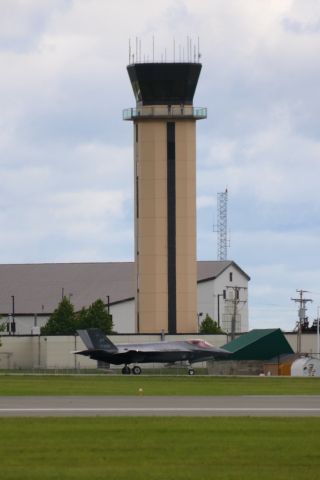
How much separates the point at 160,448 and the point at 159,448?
21 millimetres

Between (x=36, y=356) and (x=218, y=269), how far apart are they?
143ft

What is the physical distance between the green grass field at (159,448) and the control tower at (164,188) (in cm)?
9115

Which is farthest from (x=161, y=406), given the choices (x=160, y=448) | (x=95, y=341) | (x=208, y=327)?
(x=208, y=327)

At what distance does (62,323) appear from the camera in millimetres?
140875

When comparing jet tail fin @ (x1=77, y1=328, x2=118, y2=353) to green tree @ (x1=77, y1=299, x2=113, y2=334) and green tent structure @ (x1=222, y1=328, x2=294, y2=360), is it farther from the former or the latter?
green tree @ (x1=77, y1=299, x2=113, y2=334)

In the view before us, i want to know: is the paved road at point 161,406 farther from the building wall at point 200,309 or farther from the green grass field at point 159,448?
the building wall at point 200,309

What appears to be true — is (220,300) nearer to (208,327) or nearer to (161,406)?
(208,327)

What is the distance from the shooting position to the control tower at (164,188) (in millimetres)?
126750

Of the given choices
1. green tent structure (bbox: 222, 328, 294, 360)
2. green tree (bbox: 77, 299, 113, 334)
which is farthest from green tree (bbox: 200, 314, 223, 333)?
green tent structure (bbox: 222, 328, 294, 360)

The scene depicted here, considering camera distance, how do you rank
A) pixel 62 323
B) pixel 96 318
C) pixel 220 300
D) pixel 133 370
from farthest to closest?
pixel 220 300
pixel 96 318
pixel 62 323
pixel 133 370

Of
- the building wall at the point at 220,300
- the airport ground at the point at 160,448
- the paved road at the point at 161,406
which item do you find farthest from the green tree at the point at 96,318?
the airport ground at the point at 160,448

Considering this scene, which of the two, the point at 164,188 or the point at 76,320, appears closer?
the point at 164,188

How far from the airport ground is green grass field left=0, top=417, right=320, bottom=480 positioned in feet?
0.06

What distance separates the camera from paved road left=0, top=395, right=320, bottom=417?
39.6 meters
